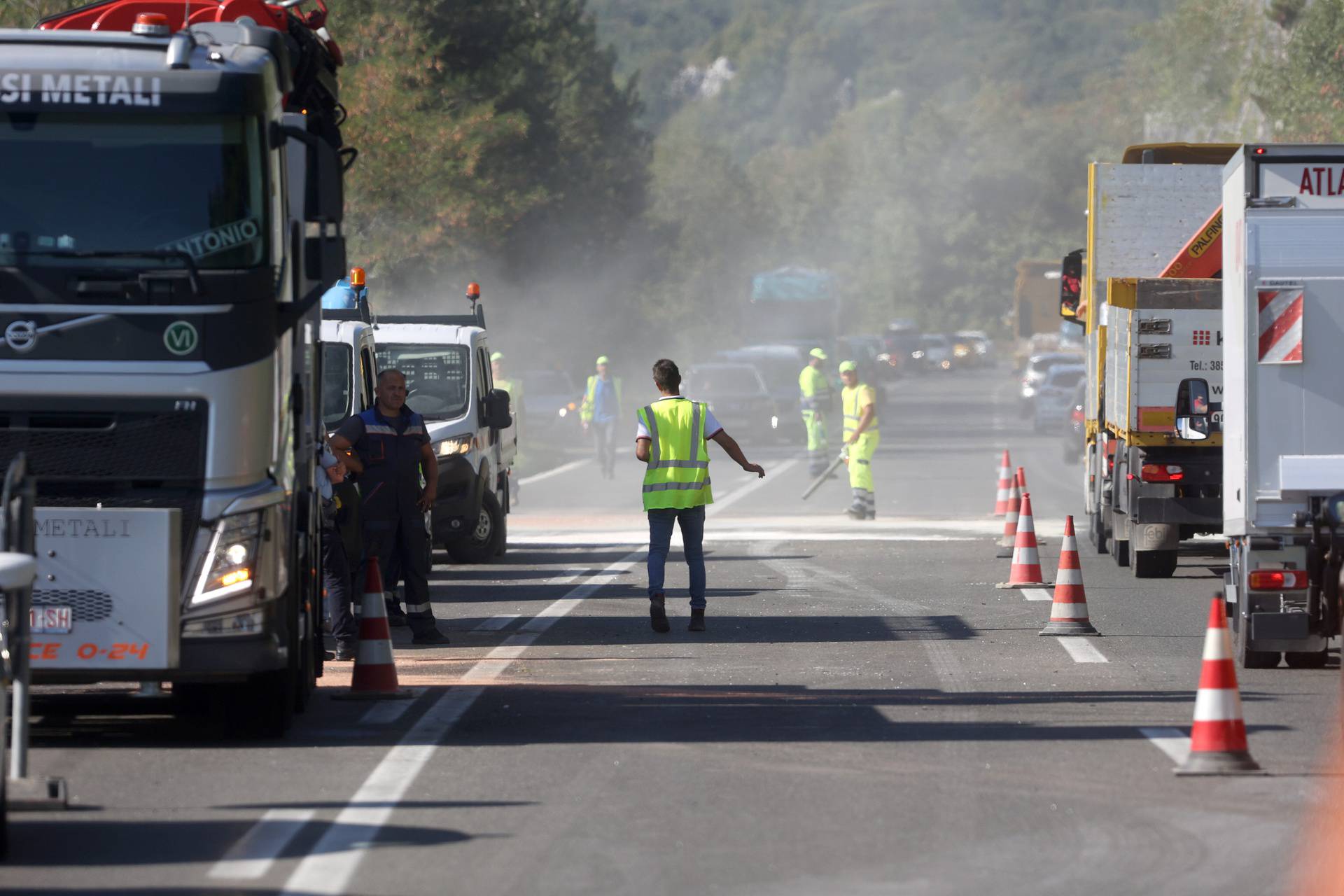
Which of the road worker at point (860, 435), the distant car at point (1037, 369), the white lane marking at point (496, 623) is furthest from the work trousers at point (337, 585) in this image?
the distant car at point (1037, 369)

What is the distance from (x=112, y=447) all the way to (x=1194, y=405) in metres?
7.19

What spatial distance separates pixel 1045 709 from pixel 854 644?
2.97 meters

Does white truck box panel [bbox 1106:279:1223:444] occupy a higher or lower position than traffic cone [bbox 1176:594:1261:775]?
higher

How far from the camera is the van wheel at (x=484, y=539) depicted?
19531 millimetres

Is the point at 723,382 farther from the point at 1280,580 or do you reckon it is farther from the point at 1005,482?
the point at 1280,580

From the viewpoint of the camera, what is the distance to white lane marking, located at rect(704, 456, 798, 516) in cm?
2809

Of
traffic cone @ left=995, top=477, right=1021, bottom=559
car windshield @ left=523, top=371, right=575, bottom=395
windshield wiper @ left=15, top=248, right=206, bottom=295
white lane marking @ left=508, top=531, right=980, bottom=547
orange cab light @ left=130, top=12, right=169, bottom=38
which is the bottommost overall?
white lane marking @ left=508, top=531, right=980, bottom=547

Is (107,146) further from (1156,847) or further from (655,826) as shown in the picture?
(1156,847)

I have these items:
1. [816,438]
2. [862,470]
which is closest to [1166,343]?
[862,470]

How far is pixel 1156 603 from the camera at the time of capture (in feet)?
51.2

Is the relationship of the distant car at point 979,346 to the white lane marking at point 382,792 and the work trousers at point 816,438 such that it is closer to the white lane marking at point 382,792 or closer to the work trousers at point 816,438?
the work trousers at point 816,438

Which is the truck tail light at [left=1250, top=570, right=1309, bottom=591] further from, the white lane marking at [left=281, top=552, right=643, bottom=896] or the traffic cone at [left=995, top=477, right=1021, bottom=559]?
the traffic cone at [left=995, top=477, right=1021, bottom=559]

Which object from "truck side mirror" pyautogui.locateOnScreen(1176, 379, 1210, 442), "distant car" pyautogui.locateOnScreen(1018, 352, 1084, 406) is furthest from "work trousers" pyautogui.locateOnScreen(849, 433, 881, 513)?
"distant car" pyautogui.locateOnScreen(1018, 352, 1084, 406)

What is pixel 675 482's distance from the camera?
14031mm
